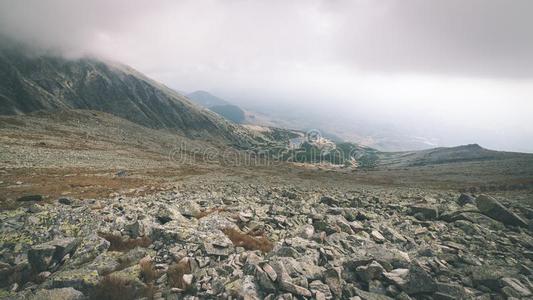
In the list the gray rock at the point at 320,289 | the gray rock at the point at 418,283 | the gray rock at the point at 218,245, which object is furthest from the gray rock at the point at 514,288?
the gray rock at the point at 218,245

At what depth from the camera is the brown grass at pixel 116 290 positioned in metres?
8.80

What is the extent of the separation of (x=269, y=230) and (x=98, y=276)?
34.1 ft

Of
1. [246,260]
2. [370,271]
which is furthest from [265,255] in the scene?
[370,271]

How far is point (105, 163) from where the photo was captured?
72938 mm

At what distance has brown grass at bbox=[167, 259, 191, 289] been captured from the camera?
31.4ft

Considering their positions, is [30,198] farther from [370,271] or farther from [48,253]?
[370,271]

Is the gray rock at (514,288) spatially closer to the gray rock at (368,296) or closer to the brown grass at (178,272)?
the gray rock at (368,296)

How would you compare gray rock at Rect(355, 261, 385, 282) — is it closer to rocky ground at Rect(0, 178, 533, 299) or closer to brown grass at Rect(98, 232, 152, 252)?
rocky ground at Rect(0, 178, 533, 299)

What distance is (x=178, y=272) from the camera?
33.5ft

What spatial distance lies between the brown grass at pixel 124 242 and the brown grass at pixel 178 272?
3.27 meters

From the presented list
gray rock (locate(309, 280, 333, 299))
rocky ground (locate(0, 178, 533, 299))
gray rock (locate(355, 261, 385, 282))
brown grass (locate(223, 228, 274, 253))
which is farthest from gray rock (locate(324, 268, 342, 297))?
brown grass (locate(223, 228, 274, 253))

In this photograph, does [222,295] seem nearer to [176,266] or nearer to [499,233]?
[176,266]

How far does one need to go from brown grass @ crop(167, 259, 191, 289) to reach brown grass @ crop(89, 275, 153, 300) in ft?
2.68

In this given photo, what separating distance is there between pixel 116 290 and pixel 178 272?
6.85 ft
